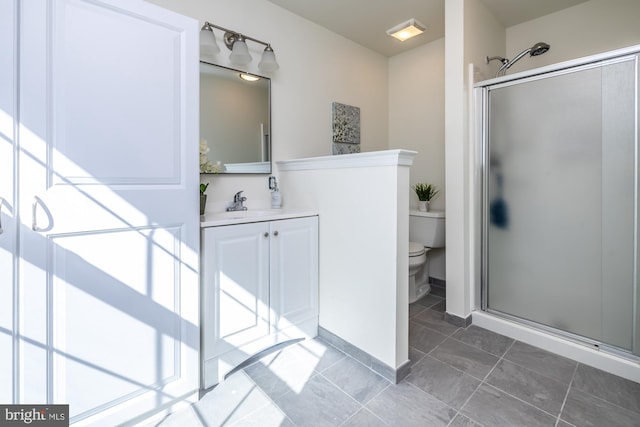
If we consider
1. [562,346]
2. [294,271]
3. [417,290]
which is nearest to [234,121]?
[294,271]

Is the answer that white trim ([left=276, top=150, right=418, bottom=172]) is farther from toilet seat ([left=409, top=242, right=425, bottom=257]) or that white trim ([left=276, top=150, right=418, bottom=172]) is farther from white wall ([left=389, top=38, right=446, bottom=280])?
white wall ([left=389, top=38, right=446, bottom=280])

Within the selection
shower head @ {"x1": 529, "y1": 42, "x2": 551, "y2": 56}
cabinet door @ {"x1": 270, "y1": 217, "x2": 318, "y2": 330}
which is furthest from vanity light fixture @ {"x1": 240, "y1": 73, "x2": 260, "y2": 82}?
shower head @ {"x1": 529, "y1": 42, "x2": 551, "y2": 56}

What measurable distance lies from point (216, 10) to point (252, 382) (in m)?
2.33

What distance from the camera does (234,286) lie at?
1.67 m

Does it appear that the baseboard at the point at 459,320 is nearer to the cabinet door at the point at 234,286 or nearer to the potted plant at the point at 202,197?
the cabinet door at the point at 234,286

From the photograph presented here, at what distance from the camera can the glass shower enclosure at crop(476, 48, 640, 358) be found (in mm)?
1684

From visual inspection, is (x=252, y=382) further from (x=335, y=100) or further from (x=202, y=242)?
(x=335, y=100)

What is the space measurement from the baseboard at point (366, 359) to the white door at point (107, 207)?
854mm

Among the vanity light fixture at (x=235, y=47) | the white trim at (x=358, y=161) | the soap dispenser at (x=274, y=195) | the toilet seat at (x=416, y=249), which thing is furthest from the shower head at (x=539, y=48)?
the soap dispenser at (x=274, y=195)

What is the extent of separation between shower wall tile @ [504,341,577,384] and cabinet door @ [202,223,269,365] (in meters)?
1.54

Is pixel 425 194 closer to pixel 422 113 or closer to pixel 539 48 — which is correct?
pixel 422 113

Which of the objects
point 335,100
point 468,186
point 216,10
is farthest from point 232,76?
point 468,186

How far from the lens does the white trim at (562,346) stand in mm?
1642

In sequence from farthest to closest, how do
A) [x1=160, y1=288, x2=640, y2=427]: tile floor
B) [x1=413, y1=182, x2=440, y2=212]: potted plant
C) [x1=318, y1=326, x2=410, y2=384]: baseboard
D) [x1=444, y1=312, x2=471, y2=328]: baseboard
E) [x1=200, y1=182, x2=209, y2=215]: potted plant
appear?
[x1=413, y1=182, x2=440, y2=212]: potted plant → [x1=444, y1=312, x2=471, y2=328]: baseboard → [x1=200, y1=182, x2=209, y2=215]: potted plant → [x1=318, y1=326, x2=410, y2=384]: baseboard → [x1=160, y1=288, x2=640, y2=427]: tile floor
